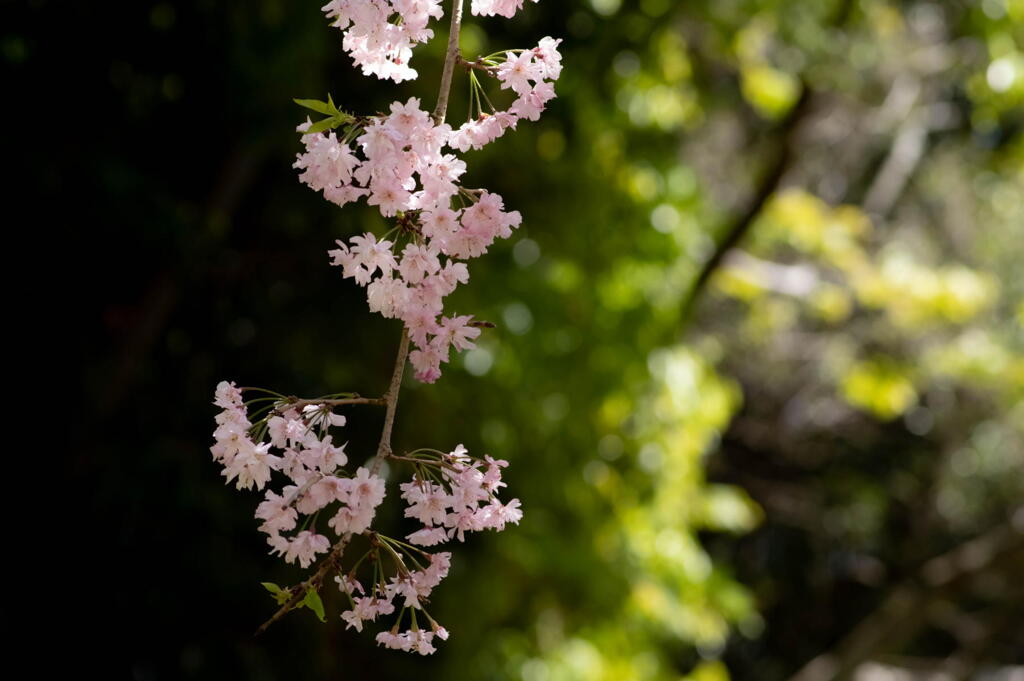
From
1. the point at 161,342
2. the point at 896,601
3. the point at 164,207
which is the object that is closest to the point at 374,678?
the point at 161,342

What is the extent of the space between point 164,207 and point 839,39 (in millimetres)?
2168

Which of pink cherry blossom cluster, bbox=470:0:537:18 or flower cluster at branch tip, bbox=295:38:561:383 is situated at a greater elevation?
pink cherry blossom cluster, bbox=470:0:537:18

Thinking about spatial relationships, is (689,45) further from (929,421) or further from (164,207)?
(929,421)

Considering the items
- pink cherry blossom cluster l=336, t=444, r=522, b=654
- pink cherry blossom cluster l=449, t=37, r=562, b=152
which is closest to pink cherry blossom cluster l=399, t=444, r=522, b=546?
pink cherry blossom cluster l=336, t=444, r=522, b=654

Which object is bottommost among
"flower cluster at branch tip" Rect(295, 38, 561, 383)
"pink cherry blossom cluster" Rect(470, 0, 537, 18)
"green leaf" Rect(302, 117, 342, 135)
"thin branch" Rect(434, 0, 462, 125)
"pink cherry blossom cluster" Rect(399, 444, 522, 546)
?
"pink cherry blossom cluster" Rect(399, 444, 522, 546)

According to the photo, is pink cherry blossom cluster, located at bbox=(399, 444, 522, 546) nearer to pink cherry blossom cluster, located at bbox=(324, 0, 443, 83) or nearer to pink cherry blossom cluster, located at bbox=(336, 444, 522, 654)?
pink cherry blossom cluster, located at bbox=(336, 444, 522, 654)

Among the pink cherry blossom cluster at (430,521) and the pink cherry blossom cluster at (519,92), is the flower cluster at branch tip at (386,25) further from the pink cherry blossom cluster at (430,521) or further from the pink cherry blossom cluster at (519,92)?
the pink cherry blossom cluster at (430,521)

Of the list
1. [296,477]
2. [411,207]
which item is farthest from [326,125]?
[296,477]

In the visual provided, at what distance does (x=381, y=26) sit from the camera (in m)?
0.84

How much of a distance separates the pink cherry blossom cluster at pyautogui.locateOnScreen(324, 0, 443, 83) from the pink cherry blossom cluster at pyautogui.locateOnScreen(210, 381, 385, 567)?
10.4 inches

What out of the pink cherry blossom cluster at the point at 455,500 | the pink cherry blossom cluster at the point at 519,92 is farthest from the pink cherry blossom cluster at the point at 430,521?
the pink cherry blossom cluster at the point at 519,92

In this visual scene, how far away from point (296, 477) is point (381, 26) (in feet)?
1.05

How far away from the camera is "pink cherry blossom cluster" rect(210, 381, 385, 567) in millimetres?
736

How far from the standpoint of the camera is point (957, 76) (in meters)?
5.14
